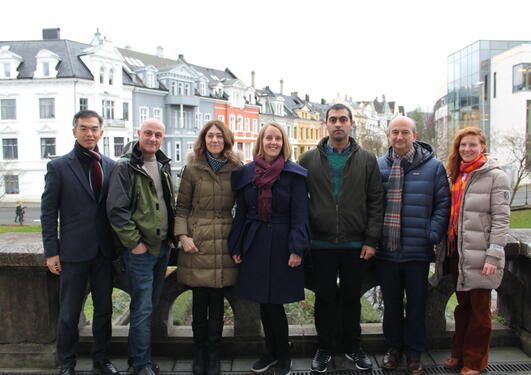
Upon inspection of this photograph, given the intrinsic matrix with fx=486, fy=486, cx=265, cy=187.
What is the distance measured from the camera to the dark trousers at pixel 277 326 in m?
4.01

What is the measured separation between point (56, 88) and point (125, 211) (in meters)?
38.1

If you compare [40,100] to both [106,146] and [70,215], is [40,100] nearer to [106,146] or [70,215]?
[106,146]

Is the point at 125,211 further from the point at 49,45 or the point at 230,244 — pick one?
the point at 49,45

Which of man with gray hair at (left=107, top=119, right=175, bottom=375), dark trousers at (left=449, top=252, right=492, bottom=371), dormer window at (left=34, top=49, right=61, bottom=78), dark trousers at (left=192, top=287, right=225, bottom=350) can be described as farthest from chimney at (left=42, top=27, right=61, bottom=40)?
dark trousers at (left=449, top=252, right=492, bottom=371)

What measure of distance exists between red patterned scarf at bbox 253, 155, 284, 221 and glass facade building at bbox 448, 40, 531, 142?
147 feet

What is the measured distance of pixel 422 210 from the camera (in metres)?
3.97

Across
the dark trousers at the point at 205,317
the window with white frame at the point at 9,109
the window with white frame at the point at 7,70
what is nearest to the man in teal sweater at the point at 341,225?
the dark trousers at the point at 205,317

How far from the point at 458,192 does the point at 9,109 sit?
4151 cm

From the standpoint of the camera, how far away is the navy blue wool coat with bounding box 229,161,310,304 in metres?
3.93

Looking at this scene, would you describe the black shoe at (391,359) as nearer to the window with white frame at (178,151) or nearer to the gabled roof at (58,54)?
the gabled roof at (58,54)

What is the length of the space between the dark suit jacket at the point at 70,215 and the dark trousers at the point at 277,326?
4.61 ft

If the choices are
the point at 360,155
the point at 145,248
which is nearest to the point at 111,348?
the point at 145,248

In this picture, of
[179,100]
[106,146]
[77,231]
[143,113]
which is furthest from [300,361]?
[179,100]

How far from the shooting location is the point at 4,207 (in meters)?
35.3
